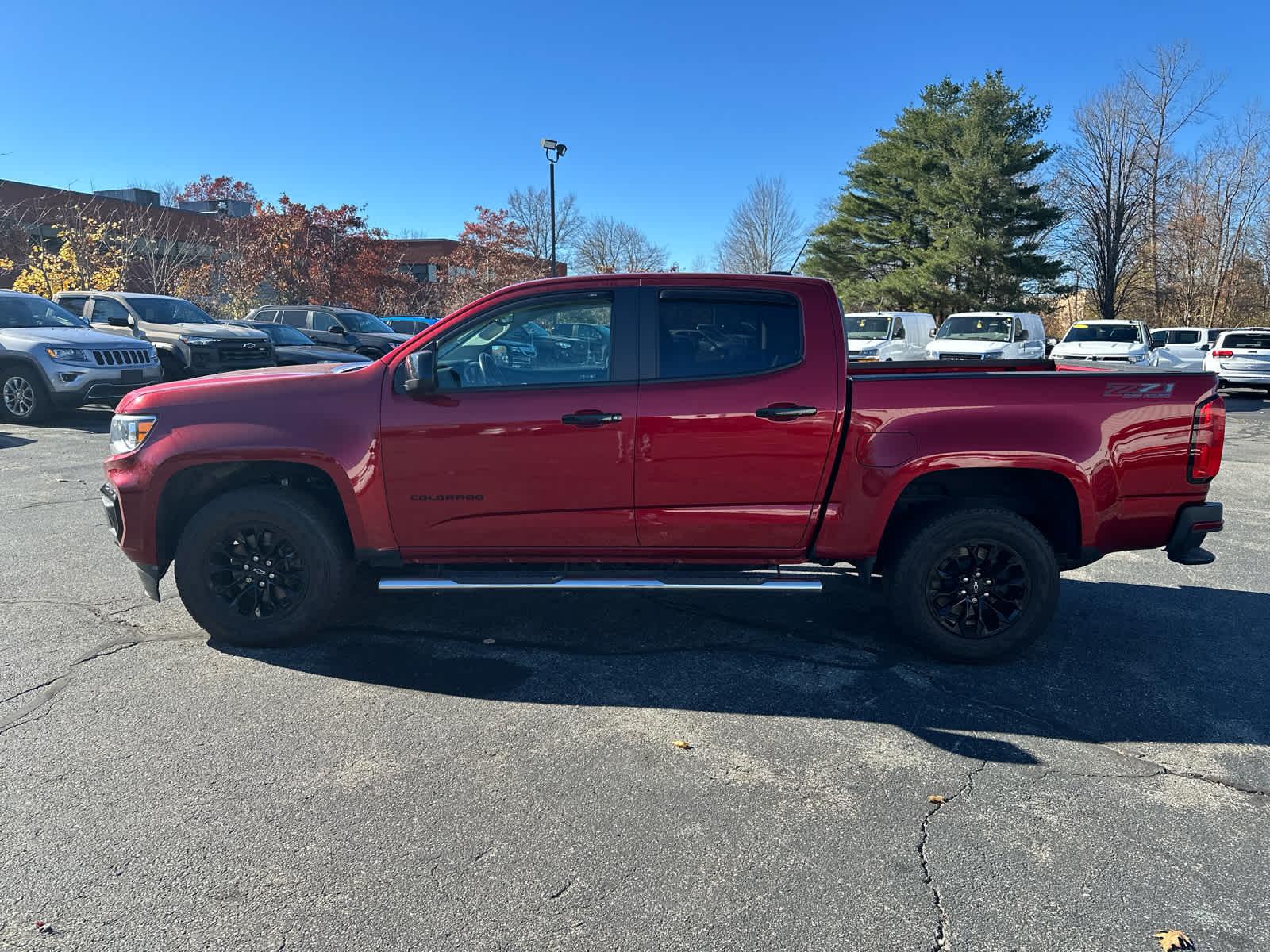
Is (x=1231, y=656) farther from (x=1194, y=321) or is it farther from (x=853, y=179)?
(x=1194, y=321)

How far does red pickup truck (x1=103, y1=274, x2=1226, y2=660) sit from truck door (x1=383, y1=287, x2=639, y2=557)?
1 centimetres

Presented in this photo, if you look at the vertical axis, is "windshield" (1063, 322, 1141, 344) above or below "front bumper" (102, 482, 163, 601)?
above

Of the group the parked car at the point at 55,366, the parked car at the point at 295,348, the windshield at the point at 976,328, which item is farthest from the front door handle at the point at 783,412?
the windshield at the point at 976,328

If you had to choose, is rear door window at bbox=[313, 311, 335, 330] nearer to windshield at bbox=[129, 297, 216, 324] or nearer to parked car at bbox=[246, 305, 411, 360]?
parked car at bbox=[246, 305, 411, 360]

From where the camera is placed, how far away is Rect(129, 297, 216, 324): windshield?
15.2 meters

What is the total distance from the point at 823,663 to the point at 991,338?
1773 centimetres

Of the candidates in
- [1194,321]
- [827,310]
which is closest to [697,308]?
[827,310]

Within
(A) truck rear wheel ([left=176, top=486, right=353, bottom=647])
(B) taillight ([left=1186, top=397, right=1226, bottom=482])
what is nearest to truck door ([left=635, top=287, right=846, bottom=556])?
(A) truck rear wheel ([left=176, top=486, right=353, bottom=647])

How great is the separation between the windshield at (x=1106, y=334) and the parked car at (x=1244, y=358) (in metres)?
2.01

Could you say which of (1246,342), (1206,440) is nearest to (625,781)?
(1206,440)

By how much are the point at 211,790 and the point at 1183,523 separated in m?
4.44

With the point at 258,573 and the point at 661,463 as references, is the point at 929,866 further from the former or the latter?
the point at 258,573

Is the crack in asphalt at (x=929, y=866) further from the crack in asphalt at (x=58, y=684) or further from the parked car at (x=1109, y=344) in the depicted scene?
the parked car at (x=1109, y=344)

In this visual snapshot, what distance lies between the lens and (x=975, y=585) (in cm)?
421
